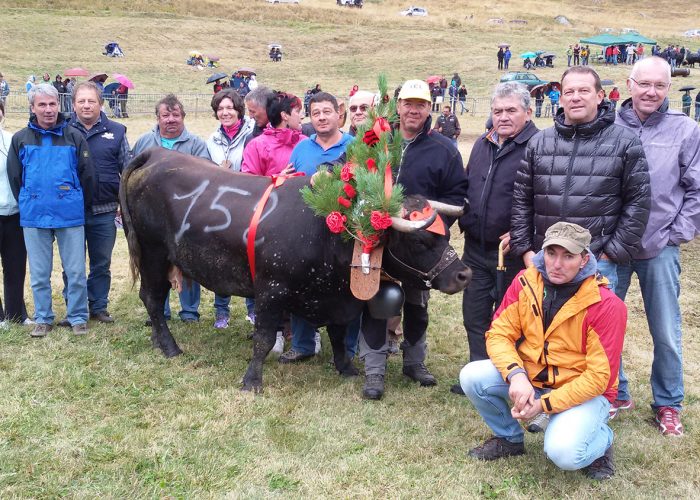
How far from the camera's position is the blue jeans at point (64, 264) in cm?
615

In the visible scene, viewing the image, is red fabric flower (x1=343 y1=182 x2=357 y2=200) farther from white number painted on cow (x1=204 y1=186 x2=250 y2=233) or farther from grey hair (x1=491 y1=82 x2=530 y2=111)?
grey hair (x1=491 y1=82 x2=530 y2=111)

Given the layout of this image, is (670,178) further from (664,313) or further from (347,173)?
(347,173)

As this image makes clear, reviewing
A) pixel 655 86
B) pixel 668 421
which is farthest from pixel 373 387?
pixel 655 86

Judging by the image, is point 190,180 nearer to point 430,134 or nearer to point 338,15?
point 430,134

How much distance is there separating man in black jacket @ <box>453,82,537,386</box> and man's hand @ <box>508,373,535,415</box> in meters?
1.15

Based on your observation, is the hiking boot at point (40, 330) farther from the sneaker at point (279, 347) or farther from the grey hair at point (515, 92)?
the grey hair at point (515, 92)

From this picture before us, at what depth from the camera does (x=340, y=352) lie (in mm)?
5660

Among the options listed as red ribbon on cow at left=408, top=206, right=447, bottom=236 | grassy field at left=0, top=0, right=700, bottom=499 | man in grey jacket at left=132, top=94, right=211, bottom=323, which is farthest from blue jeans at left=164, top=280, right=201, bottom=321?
red ribbon on cow at left=408, top=206, right=447, bottom=236

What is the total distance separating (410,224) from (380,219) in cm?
22

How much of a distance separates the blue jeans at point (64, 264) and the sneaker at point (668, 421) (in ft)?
16.4

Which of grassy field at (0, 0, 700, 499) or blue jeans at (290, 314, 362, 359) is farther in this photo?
blue jeans at (290, 314, 362, 359)

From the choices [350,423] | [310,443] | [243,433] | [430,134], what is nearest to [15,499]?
[243,433]

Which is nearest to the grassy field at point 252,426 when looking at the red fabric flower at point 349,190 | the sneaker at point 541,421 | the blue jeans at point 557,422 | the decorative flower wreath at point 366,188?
the blue jeans at point 557,422

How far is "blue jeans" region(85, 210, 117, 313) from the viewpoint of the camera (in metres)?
6.54
